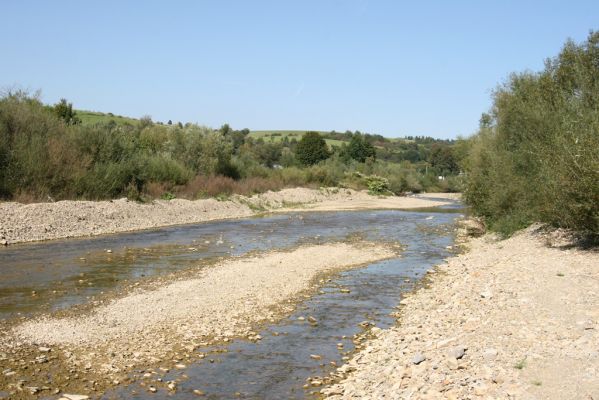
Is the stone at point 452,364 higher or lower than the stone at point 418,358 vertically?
higher

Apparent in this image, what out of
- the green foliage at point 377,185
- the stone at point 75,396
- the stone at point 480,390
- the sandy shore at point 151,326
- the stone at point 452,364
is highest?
the green foliage at point 377,185

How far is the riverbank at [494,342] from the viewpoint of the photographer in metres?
7.41

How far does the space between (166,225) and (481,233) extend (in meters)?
20.2

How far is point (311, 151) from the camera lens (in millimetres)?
96125

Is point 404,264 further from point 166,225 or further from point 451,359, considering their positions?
point 166,225

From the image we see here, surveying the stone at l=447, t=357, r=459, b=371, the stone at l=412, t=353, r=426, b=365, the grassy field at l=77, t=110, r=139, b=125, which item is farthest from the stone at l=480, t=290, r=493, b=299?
the grassy field at l=77, t=110, r=139, b=125

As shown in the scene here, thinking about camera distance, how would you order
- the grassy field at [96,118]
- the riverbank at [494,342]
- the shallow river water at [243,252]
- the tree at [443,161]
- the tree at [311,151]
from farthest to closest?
1. the tree at [443,161]
2. the tree at [311,151]
3. the grassy field at [96,118]
4. the shallow river water at [243,252]
5. the riverbank at [494,342]

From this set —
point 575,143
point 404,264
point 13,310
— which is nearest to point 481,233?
point 404,264

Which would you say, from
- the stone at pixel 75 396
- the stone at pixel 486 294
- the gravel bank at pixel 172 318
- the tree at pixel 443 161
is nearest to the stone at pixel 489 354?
the stone at pixel 486 294

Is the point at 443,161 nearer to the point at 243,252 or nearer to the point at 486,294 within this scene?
the point at 243,252

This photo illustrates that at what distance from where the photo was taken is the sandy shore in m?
9.66

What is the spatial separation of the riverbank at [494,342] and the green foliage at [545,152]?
238 cm

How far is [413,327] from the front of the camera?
11781 millimetres

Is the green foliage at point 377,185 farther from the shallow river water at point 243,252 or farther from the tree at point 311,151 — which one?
the shallow river water at point 243,252
